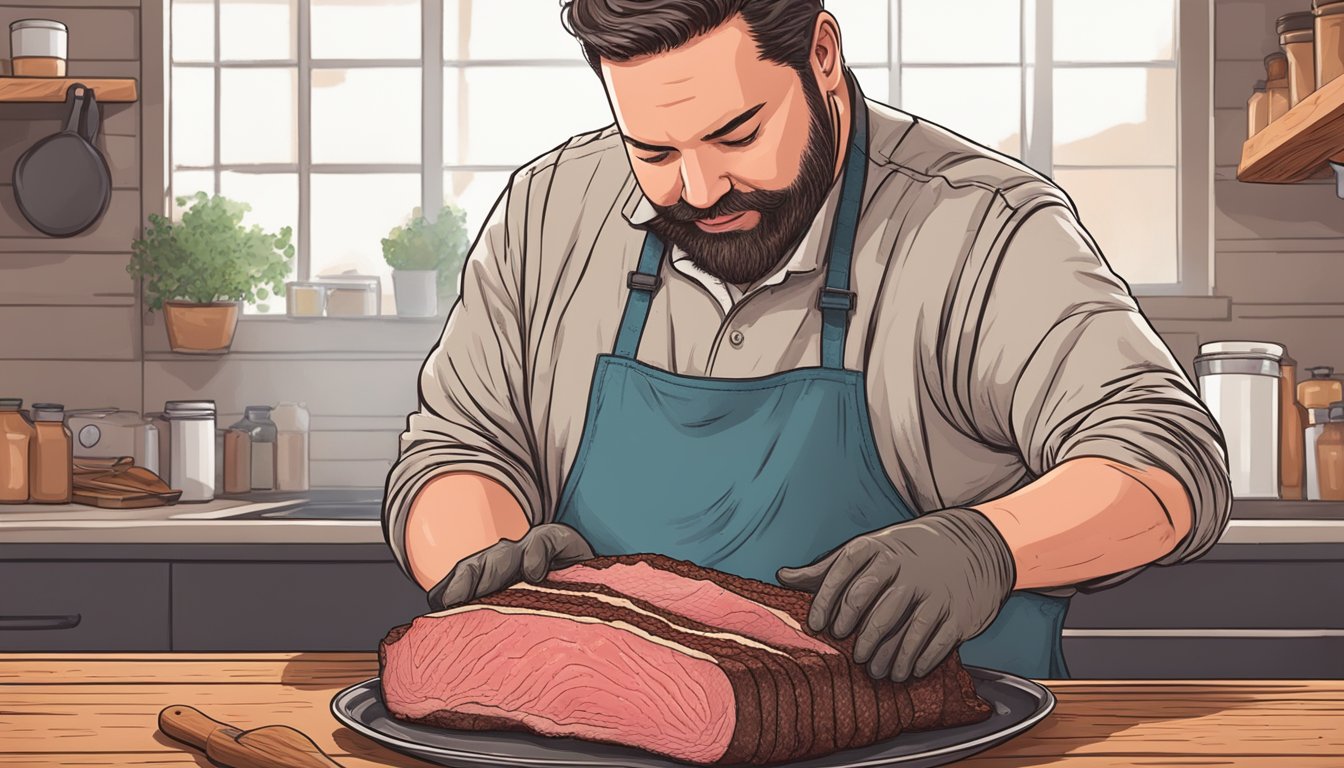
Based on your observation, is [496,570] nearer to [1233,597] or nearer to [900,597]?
[900,597]

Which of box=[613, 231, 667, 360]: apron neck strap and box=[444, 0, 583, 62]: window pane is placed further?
box=[444, 0, 583, 62]: window pane

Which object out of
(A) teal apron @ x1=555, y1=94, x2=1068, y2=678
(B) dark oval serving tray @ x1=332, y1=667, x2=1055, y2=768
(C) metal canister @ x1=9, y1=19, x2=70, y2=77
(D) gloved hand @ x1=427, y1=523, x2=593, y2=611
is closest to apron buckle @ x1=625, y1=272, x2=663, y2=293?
(A) teal apron @ x1=555, y1=94, x2=1068, y2=678

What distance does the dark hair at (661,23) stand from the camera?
121 centimetres

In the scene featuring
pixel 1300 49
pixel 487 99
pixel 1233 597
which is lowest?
pixel 1233 597

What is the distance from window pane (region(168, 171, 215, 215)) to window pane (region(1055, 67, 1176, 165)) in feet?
7.55

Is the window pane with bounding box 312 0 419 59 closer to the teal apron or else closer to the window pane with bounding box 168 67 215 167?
the window pane with bounding box 168 67 215 167

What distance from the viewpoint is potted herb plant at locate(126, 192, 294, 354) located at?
2.97 metres

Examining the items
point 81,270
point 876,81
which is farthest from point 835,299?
point 81,270

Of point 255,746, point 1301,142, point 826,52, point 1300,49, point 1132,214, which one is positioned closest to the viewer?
point 255,746

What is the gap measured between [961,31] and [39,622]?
2.62 m

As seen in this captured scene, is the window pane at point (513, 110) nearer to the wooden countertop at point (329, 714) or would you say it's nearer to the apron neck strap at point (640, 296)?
the apron neck strap at point (640, 296)

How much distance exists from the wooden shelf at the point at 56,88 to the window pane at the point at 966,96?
6.52 feet

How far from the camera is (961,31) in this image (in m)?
3.26

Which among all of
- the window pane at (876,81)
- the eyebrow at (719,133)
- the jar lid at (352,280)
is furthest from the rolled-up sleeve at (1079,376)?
the jar lid at (352,280)
